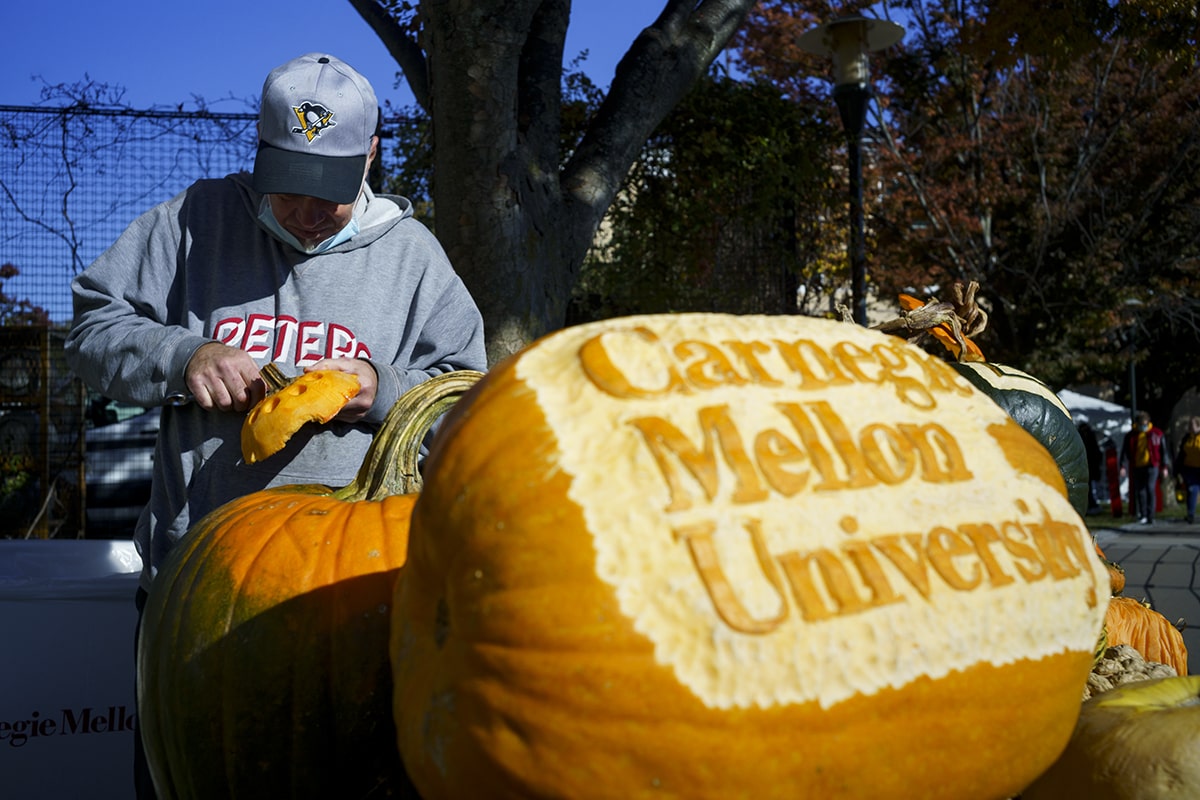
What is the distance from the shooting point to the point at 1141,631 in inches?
107

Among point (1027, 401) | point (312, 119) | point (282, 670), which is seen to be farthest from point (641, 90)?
point (282, 670)

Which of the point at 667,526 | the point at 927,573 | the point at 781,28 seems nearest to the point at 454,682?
the point at 667,526

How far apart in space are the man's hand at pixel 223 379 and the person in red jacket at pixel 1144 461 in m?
15.6

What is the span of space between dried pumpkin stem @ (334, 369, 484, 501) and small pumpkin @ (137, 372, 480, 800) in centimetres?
14

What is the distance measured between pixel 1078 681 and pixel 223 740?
1008 mm

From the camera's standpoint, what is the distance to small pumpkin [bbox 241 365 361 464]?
61.4 inches

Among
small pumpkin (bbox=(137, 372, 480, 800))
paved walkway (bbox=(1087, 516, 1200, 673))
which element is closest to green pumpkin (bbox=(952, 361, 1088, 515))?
small pumpkin (bbox=(137, 372, 480, 800))

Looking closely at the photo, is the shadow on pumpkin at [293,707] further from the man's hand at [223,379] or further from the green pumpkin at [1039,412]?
the green pumpkin at [1039,412]

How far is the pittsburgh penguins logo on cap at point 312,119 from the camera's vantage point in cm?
197

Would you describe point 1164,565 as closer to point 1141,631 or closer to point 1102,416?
point 1141,631

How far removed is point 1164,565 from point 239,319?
359 inches

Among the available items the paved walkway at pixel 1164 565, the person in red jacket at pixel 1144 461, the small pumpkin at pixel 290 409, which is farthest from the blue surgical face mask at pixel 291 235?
the person in red jacket at pixel 1144 461

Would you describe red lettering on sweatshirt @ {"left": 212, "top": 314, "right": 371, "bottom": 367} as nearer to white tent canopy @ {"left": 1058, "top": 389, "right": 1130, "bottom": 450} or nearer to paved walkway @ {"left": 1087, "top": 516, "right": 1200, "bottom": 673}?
paved walkway @ {"left": 1087, "top": 516, "right": 1200, "bottom": 673}

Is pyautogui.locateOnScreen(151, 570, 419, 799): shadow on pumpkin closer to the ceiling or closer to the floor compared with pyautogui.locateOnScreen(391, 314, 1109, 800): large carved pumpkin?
closer to the floor
